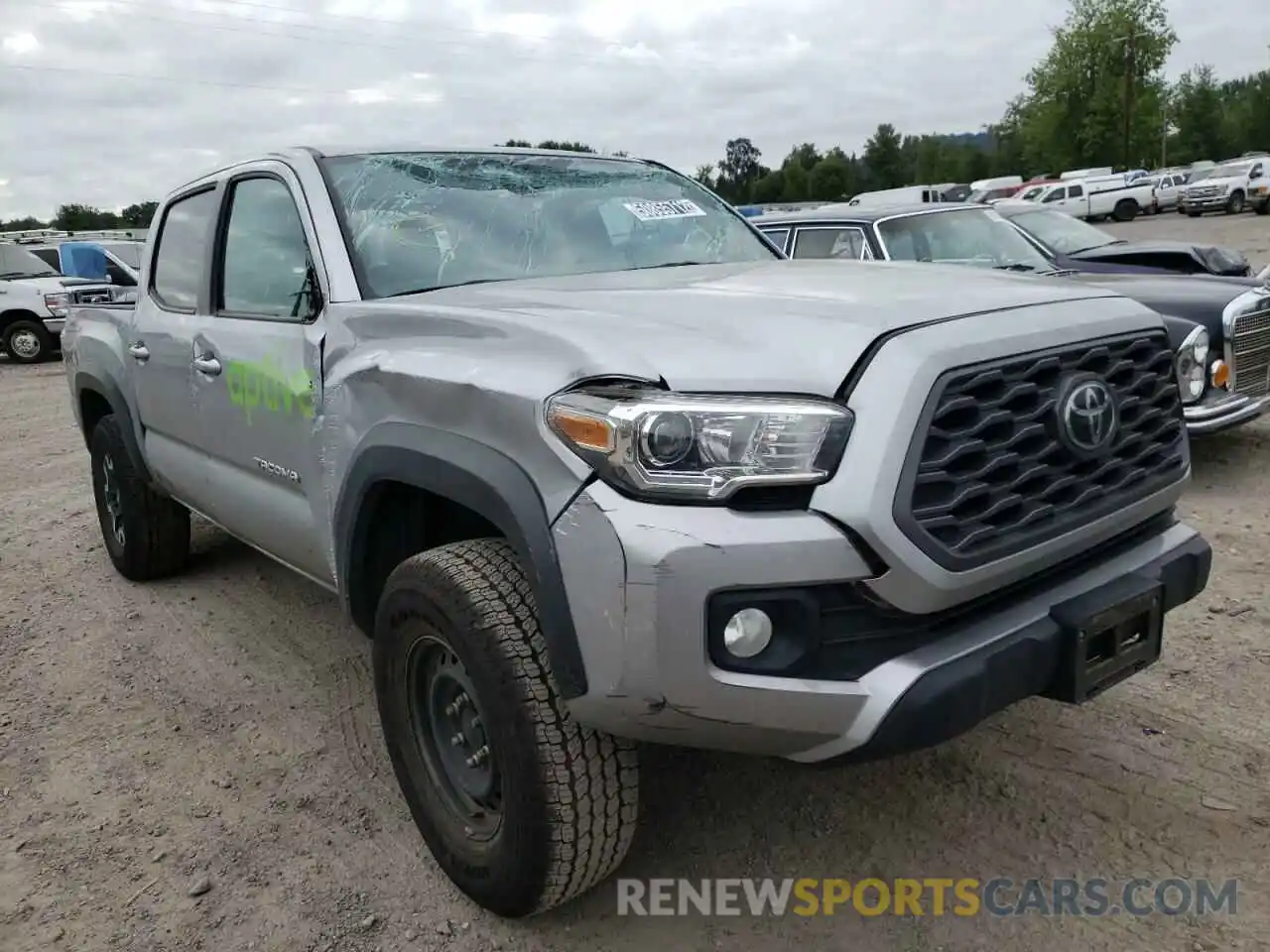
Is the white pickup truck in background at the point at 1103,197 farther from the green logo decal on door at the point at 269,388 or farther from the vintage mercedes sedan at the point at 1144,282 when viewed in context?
the green logo decal on door at the point at 269,388

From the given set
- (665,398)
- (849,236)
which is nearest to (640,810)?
(665,398)

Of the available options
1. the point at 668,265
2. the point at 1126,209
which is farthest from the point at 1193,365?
the point at 1126,209

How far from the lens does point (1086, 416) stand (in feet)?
7.25

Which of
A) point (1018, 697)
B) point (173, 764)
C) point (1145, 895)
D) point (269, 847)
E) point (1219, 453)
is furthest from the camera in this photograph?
point (1219, 453)

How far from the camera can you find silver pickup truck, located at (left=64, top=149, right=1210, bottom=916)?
192 cm

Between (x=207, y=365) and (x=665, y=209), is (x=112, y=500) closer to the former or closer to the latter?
(x=207, y=365)

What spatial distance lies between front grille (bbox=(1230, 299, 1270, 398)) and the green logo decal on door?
4950 millimetres

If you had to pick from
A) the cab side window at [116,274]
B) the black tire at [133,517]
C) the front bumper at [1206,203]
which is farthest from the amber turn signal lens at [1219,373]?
the front bumper at [1206,203]

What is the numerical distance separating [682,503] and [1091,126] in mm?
73194

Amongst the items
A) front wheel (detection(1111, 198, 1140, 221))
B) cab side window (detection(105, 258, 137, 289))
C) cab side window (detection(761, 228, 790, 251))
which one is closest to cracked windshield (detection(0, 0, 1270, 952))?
cab side window (detection(761, 228, 790, 251))

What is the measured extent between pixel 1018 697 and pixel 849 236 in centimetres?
528

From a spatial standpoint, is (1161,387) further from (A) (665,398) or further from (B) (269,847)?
(B) (269,847)

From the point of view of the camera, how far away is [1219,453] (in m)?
6.27

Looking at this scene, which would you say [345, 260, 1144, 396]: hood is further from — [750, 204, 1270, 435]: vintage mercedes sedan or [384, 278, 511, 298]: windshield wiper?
[750, 204, 1270, 435]: vintage mercedes sedan
